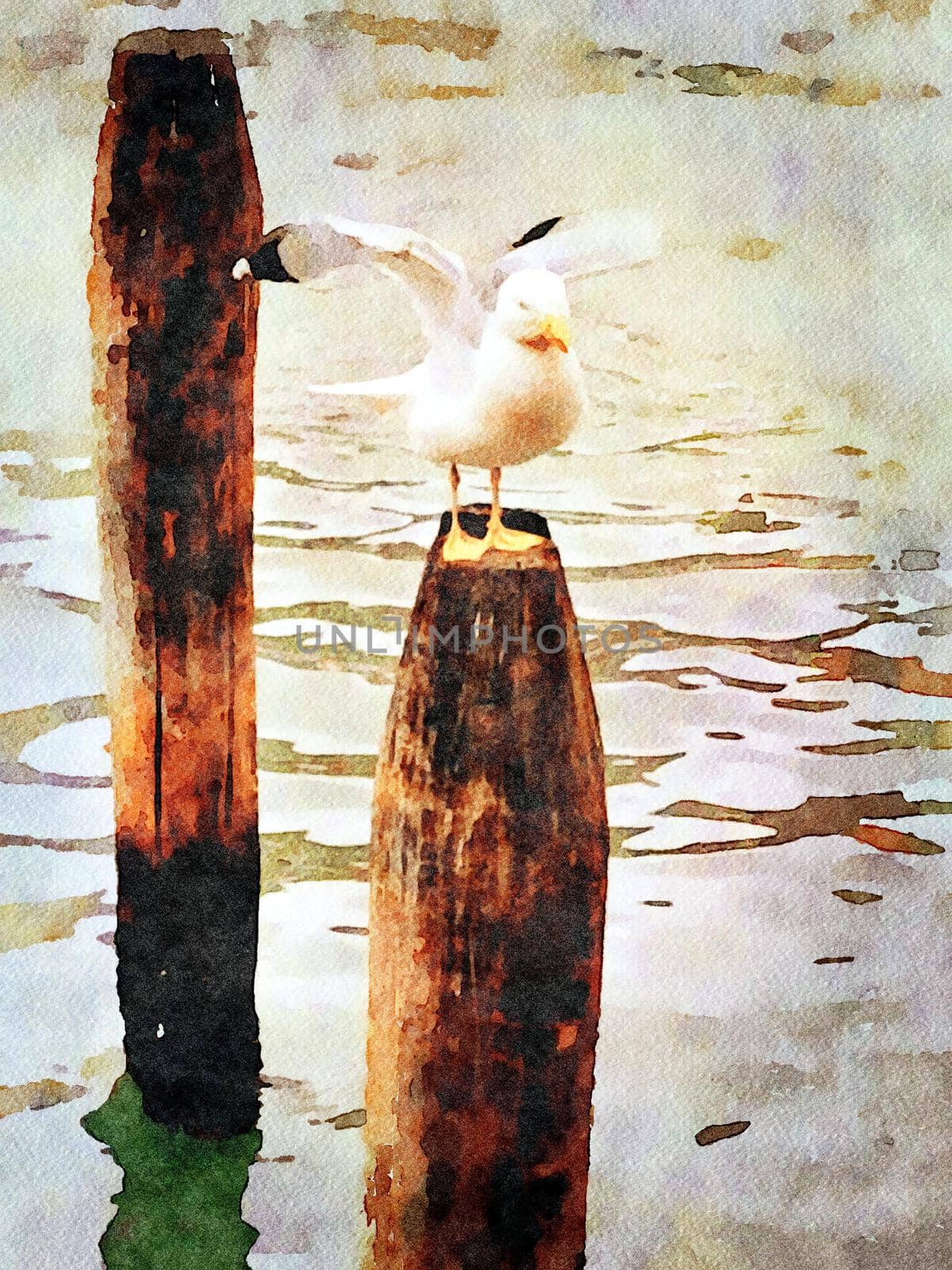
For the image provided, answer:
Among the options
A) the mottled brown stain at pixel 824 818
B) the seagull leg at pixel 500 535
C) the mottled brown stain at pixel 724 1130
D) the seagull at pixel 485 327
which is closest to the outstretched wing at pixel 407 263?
the seagull at pixel 485 327

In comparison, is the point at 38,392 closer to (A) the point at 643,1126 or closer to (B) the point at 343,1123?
(B) the point at 343,1123

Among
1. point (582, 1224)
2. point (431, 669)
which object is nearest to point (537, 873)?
point (431, 669)

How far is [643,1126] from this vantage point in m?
1.21

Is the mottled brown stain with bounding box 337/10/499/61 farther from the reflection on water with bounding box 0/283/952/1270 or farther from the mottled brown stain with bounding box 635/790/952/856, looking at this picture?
the mottled brown stain with bounding box 635/790/952/856

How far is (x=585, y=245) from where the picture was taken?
111cm

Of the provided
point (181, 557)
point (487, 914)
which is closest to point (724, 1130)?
point (487, 914)

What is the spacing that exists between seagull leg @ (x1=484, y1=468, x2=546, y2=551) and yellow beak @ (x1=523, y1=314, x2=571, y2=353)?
0.11 meters

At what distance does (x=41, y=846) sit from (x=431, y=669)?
455 millimetres

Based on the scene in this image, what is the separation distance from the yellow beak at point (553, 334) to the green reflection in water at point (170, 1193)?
0.73 m

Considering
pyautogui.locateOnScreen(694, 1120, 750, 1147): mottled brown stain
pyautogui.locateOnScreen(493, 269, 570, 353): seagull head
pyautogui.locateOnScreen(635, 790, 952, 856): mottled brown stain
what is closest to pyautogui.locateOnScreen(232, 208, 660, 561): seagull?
pyautogui.locateOnScreen(493, 269, 570, 353): seagull head

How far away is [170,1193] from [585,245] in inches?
35.1

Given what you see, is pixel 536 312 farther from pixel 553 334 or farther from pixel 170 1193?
pixel 170 1193

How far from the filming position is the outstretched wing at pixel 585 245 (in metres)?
1.08

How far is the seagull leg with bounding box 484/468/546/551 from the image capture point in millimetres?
990
